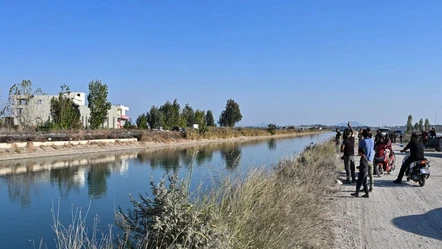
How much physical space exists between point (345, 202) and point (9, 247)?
7.46m

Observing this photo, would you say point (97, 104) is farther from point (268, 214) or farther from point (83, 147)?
point (268, 214)

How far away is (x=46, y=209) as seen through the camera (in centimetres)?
1197

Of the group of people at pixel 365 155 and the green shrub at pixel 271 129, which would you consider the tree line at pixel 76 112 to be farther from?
the green shrub at pixel 271 129

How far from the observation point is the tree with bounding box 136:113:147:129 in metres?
68.1

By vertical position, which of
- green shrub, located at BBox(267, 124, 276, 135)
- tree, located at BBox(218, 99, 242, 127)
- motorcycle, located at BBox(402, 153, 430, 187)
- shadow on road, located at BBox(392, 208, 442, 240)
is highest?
tree, located at BBox(218, 99, 242, 127)

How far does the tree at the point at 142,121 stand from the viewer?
6806 cm

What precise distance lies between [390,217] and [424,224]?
0.71 m

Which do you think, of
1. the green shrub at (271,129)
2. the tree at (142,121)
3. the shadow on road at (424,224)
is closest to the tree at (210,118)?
the green shrub at (271,129)

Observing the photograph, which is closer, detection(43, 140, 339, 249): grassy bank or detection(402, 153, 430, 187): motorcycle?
detection(43, 140, 339, 249): grassy bank

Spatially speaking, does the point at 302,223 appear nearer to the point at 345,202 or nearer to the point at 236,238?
the point at 236,238

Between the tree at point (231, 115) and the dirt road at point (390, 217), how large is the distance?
3412 inches

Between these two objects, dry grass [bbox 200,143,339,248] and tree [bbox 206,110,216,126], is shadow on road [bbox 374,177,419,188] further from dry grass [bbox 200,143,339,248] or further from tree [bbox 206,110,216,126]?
tree [bbox 206,110,216,126]

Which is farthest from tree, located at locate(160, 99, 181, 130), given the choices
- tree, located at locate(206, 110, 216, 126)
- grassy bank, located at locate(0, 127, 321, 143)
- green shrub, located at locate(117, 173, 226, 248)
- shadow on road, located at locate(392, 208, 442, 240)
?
green shrub, located at locate(117, 173, 226, 248)

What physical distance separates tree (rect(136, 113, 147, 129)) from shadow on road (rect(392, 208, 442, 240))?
61.2m
